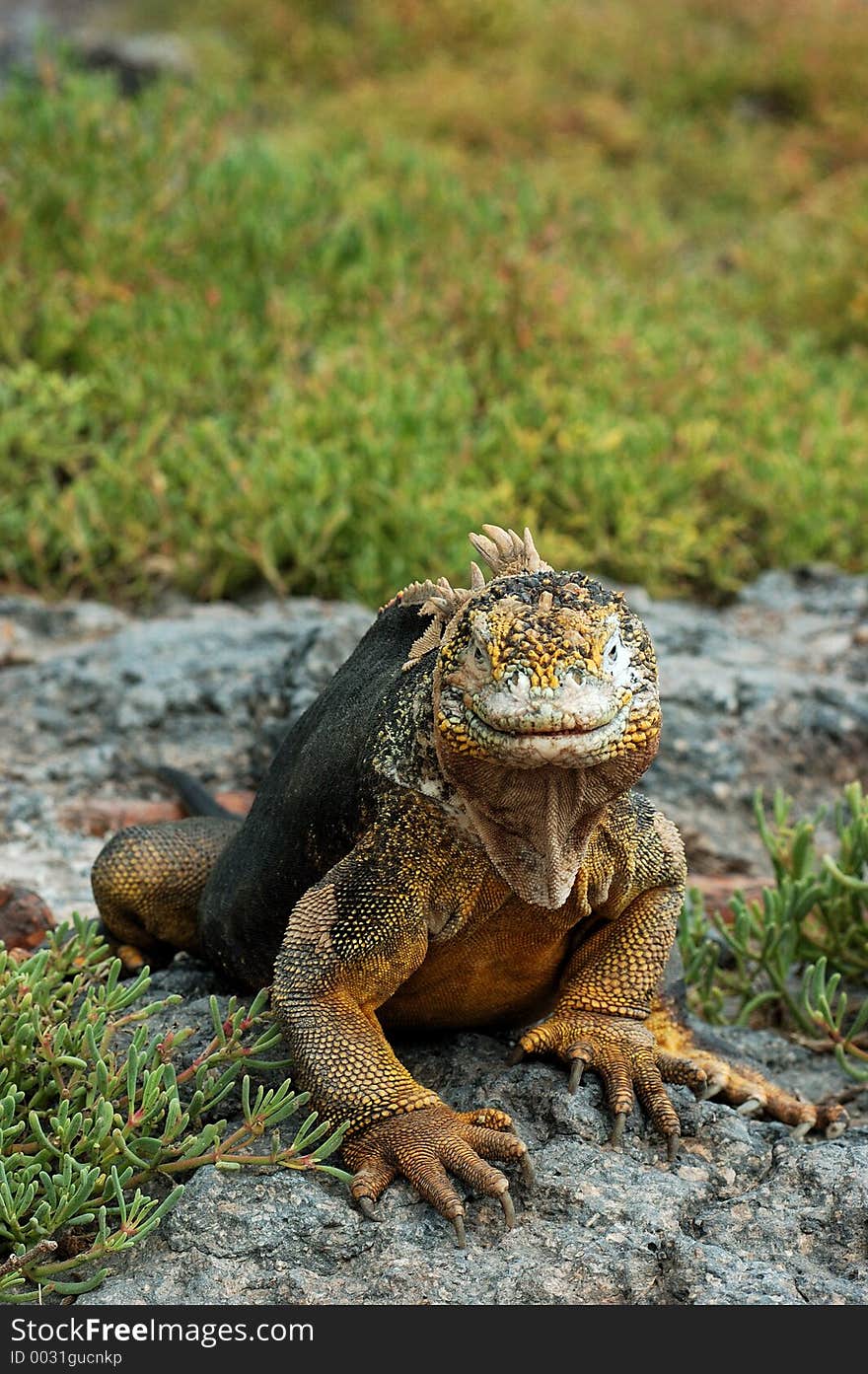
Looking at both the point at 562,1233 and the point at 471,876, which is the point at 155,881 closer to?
the point at 471,876

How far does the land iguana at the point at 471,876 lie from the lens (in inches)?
114

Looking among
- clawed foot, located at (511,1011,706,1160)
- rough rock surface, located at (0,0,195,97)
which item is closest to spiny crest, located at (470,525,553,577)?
clawed foot, located at (511,1011,706,1160)

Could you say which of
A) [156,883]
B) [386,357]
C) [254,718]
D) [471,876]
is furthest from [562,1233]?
[386,357]

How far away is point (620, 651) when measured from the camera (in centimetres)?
292

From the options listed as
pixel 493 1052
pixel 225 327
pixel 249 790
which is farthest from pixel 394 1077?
pixel 225 327

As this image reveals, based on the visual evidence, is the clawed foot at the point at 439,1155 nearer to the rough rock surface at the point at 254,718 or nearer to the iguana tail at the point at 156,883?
the iguana tail at the point at 156,883

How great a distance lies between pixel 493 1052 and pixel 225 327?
18.0 ft

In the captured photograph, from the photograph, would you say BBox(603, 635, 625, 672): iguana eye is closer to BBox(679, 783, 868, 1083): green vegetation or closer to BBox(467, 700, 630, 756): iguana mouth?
BBox(467, 700, 630, 756): iguana mouth

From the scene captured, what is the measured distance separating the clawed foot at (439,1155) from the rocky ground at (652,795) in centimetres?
5

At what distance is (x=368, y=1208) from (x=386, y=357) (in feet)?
18.7

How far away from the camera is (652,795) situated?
18.9ft

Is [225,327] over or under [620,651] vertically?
under

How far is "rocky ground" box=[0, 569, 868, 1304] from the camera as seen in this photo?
9.77 feet

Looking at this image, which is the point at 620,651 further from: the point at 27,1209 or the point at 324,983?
the point at 27,1209
